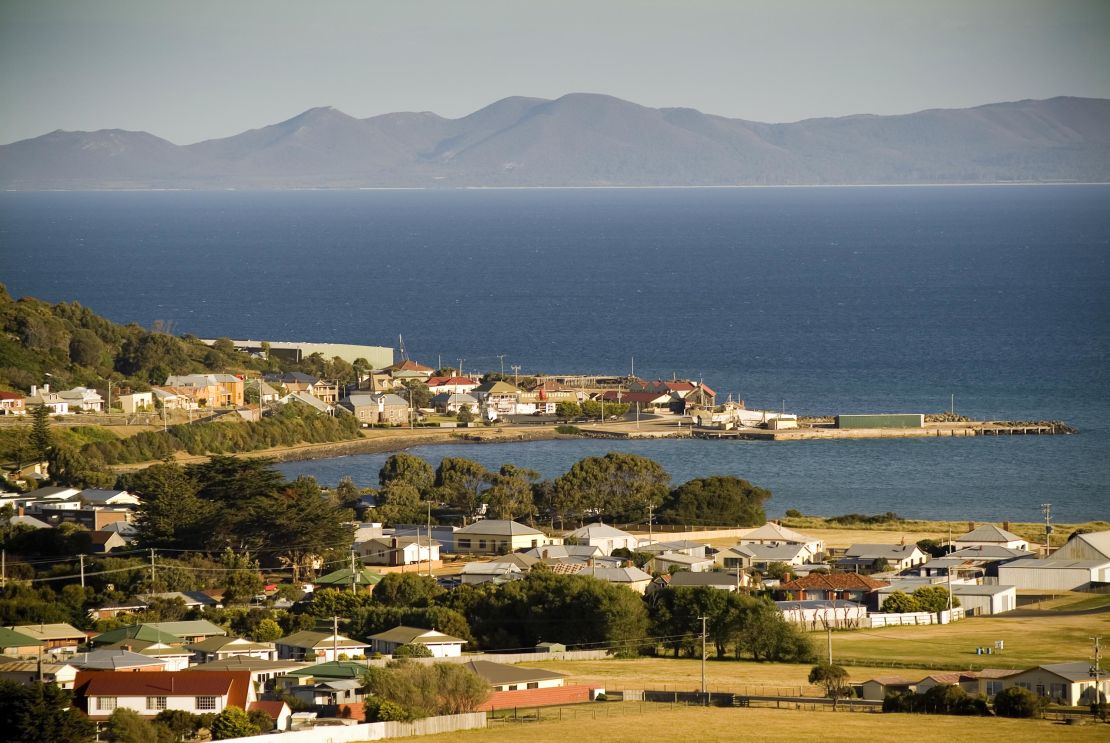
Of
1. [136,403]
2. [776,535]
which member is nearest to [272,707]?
[776,535]

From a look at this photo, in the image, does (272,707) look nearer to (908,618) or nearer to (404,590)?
(404,590)

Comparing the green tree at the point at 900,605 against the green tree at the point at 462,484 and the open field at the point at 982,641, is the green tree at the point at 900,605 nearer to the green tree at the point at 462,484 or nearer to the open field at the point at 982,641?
the open field at the point at 982,641

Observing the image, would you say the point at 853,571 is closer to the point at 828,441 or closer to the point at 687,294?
the point at 828,441

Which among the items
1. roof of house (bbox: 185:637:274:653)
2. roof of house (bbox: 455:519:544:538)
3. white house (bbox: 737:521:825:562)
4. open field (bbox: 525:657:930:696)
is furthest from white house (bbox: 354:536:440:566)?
roof of house (bbox: 185:637:274:653)

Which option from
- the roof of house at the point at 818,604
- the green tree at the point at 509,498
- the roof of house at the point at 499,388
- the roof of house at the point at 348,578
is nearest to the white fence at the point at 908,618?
the roof of house at the point at 818,604

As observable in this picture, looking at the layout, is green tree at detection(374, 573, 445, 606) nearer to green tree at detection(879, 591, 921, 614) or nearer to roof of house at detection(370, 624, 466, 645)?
roof of house at detection(370, 624, 466, 645)

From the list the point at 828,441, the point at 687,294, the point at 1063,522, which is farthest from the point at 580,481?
the point at 687,294
